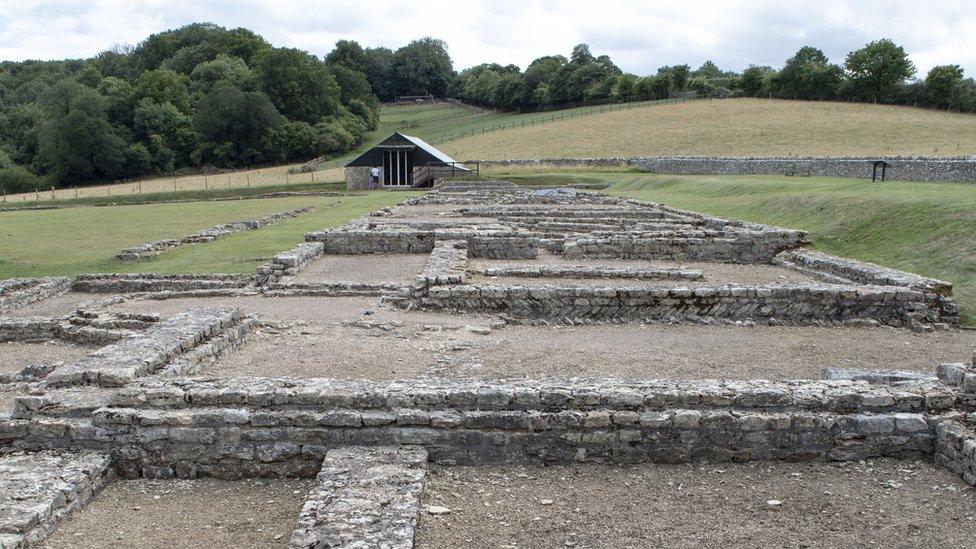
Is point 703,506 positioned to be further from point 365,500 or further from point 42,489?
point 42,489

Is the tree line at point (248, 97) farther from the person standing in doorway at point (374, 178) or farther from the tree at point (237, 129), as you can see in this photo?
the person standing in doorway at point (374, 178)

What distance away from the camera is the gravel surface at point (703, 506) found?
490cm

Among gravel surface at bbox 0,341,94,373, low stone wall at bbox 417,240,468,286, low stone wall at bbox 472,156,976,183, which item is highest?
low stone wall at bbox 472,156,976,183

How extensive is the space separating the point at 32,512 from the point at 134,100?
79.6m

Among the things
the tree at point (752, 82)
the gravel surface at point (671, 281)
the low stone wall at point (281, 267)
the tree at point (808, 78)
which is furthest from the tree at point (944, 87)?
the low stone wall at point (281, 267)

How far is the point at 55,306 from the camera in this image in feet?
47.3

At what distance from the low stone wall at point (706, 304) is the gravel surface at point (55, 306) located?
773 cm

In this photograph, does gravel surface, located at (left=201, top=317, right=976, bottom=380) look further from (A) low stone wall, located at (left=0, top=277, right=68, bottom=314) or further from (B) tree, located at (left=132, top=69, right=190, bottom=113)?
(B) tree, located at (left=132, top=69, right=190, bottom=113)

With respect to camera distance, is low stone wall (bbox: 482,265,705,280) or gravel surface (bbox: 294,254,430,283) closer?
low stone wall (bbox: 482,265,705,280)

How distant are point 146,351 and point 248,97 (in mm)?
69559

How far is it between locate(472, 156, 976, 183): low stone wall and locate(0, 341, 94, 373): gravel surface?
28.1m

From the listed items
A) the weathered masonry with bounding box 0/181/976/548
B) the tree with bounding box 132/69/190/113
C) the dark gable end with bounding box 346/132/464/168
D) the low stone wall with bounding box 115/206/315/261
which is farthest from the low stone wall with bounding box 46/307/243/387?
the tree with bounding box 132/69/190/113

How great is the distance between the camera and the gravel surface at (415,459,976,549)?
4.90m

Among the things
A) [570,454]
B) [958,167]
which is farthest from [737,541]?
[958,167]
